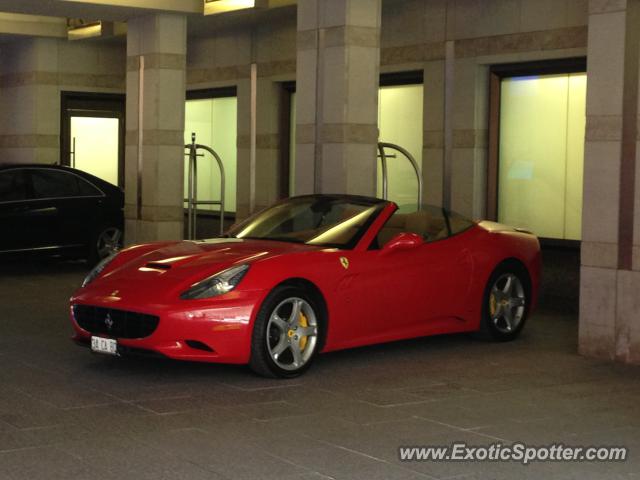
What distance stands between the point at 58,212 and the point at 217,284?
8217mm

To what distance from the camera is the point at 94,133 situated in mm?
23406

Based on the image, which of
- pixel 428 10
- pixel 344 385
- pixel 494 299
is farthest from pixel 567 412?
pixel 428 10

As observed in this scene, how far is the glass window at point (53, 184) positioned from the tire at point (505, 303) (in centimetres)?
780

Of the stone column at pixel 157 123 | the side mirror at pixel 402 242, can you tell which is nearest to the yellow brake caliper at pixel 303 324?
the side mirror at pixel 402 242

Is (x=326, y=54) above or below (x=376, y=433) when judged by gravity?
above

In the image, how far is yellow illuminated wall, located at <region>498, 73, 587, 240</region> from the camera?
1464 centimetres

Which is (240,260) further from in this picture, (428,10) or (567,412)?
(428,10)

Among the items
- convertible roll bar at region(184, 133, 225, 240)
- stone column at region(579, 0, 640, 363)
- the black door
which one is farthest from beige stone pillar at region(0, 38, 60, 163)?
stone column at region(579, 0, 640, 363)

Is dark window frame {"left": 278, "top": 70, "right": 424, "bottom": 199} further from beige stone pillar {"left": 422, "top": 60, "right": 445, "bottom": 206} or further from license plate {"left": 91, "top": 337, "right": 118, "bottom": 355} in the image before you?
license plate {"left": 91, "top": 337, "right": 118, "bottom": 355}

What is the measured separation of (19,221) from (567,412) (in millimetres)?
9887

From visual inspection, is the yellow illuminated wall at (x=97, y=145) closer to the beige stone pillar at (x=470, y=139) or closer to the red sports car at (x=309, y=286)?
the beige stone pillar at (x=470, y=139)

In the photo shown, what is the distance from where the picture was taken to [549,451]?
21.0ft

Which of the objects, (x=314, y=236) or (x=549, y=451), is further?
(x=314, y=236)

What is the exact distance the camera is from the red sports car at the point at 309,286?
328 inches
